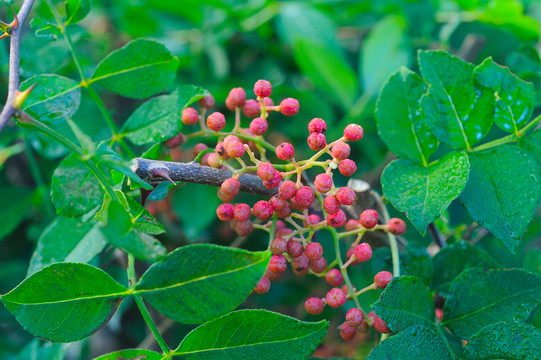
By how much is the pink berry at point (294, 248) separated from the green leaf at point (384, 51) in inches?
41.5

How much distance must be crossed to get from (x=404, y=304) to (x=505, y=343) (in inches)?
7.2

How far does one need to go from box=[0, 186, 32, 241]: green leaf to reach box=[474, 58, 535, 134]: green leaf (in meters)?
1.37

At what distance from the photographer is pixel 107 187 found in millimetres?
766

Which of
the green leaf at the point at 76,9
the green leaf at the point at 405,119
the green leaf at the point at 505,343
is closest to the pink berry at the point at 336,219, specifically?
the green leaf at the point at 405,119

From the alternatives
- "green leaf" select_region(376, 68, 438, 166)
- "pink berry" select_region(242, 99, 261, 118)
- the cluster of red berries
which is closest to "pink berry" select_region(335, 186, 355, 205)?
the cluster of red berries

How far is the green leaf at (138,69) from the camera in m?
1.05

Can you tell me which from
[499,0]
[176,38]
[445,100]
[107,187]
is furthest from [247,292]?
[176,38]

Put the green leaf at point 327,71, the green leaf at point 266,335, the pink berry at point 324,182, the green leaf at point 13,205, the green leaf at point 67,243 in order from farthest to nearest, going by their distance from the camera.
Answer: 1. the green leaf at point 327,71
2. the green leaf at point 13,205
3. the green leaf at point 67,243
4. the pink berry at point 324,182
5. the green leaf at point 266,335

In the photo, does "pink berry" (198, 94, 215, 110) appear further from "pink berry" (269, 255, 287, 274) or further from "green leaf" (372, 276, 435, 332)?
"green leaf" (372, 276, 435, 332)

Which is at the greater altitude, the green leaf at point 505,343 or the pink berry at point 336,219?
the pink berry at point 336,219

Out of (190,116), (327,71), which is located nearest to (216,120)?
(190,116)

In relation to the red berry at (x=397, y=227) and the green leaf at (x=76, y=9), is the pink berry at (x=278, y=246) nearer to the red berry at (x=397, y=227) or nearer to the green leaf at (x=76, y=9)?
the red berry at (x=397, y=227)

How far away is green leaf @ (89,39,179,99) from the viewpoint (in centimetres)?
105

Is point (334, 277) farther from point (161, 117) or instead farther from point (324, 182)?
point (161, 117)
